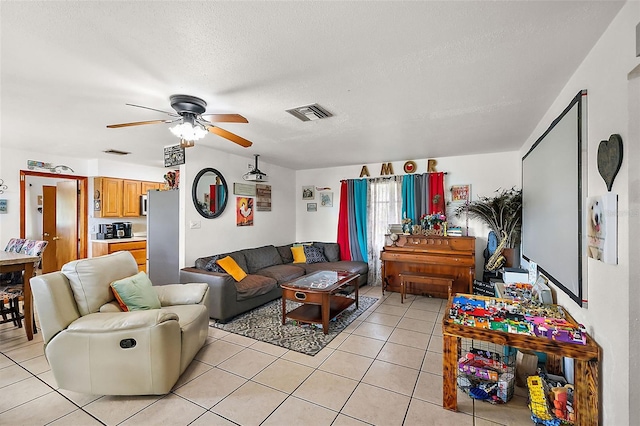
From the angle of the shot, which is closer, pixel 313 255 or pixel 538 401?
pixel 538 401

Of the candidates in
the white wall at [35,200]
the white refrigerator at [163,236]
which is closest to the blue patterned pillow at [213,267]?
the white refrigerator at [163,236]

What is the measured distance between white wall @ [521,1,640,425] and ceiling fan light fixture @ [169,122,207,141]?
2664mm

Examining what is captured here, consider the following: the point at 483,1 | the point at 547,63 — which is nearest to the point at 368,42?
the point at 483,1

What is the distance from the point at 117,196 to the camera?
5340 mm

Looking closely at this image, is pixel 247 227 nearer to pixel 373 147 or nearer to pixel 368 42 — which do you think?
pixel 373 147

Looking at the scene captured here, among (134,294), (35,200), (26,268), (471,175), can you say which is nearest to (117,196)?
(35,200)

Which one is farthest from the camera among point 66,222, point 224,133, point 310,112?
point 66,222

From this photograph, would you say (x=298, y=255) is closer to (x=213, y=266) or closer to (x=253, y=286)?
(x=253, y=286)

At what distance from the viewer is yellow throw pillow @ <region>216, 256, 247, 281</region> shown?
12.7ft

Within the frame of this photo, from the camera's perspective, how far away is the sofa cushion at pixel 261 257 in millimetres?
4641

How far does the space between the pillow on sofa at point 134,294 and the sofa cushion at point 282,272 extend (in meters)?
1.93

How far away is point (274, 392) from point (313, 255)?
3378 mm

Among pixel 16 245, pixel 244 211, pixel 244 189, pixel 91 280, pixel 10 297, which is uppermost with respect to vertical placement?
pixel 244 189

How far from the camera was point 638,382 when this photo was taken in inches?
49.4
